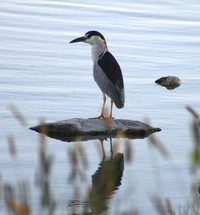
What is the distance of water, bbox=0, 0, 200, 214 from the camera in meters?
7.70

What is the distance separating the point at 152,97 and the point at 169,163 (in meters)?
2.70

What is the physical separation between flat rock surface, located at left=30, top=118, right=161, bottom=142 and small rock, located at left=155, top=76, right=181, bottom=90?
2.16 meters

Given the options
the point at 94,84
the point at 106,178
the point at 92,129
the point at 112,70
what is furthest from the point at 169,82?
the point at 106,178

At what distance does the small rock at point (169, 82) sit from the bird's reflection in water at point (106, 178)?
2603 mm

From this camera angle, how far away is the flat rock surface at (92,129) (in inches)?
362

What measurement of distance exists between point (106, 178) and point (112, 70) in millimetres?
3381

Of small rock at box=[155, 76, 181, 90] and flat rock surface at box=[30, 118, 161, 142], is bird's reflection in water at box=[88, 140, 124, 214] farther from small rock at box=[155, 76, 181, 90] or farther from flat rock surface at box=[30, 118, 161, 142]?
small rock at box=[155, 76, 181, 90]

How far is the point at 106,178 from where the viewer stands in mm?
7047

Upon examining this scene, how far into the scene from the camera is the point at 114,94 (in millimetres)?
10094

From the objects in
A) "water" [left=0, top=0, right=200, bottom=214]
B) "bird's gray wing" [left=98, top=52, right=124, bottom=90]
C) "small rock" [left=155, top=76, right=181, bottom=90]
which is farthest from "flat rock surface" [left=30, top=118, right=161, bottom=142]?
"small rock" [left=155, top=76, right=181, bottom=90]

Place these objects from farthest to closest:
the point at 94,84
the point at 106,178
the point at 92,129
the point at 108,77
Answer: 1. the point at 94,84
2. the point at 108,77
3. the point at 92,129
4. the point at 106,178

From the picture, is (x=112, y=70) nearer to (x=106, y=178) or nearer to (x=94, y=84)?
(x=94, y=84)

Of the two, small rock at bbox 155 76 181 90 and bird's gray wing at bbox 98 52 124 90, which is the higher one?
bird's gray wing at bbox 98 52 124 90

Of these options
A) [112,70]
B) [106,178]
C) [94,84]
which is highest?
[112,70]
